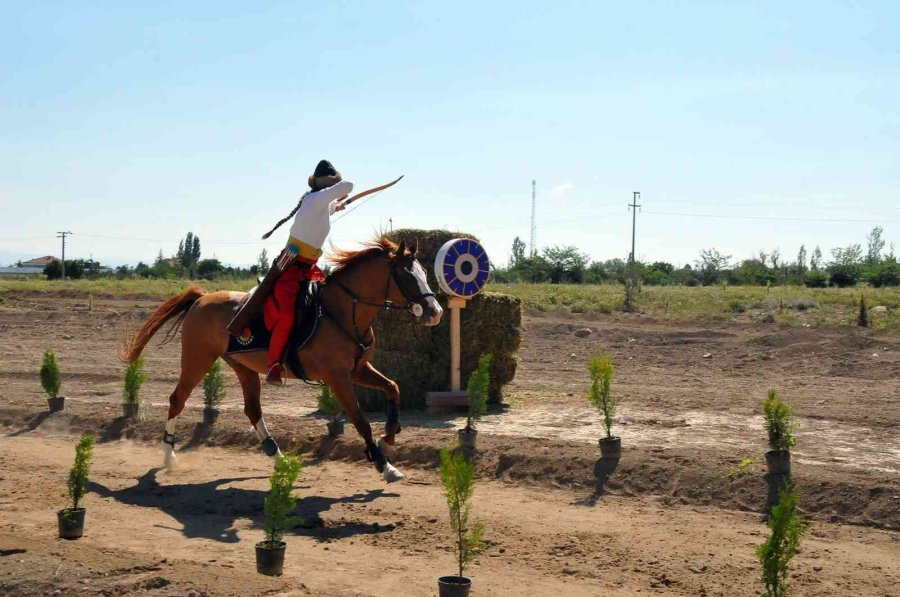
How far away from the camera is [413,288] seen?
34.5ft

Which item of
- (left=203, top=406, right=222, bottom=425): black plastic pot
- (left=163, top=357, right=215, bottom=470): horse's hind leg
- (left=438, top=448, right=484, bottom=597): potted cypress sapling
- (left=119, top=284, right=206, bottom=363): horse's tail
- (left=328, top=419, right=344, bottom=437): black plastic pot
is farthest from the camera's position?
(left=203, top=406, right=222, bottom=425): black plastic pot

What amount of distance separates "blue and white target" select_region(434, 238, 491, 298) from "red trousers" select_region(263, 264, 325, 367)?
11.3 ft

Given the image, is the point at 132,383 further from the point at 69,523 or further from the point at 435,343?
the point at 69,523

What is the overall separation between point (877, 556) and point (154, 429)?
966 centimetres

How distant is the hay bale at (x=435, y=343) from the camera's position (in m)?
15.1

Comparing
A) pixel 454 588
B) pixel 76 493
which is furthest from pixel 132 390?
pixel 454 588

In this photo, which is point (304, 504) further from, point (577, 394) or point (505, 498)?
point (577, 394)

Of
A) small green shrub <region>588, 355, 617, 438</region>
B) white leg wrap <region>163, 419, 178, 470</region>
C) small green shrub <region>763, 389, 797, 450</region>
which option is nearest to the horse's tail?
white leg wrap <region>163, 419, 178, 470</region>

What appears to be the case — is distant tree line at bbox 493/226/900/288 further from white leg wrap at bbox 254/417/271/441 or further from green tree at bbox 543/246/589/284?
white leg wrap at bbox 254/417/271/441

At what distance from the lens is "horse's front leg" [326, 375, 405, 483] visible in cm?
1013

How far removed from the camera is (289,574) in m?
7.36

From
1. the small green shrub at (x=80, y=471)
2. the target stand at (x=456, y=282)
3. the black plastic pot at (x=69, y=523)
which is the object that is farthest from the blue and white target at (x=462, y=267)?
the black plastic pot at (x=69, y=523)

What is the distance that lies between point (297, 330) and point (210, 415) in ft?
12.7

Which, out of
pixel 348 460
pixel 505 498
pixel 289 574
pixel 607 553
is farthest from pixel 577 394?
pixel 289 574
